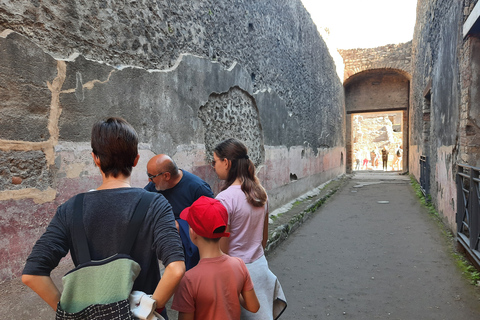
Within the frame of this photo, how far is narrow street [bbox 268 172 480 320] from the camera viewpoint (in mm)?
2727

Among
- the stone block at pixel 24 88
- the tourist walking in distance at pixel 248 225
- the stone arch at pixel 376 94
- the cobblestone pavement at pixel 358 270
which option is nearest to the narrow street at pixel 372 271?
the cobblestone pavement at pixel 358 270

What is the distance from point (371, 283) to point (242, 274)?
2269 millimetres

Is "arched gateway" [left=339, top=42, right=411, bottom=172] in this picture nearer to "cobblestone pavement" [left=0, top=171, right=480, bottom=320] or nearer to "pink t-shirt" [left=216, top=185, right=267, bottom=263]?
"cobblestone pavement" [left=0, top=171, right=480, bottom=320]

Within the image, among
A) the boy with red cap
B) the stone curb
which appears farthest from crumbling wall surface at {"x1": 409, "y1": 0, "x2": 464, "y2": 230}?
the boy with red cap

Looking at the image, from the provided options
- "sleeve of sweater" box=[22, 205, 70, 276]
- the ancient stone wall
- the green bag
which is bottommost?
the green bag

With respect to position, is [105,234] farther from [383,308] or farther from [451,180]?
[451,180]

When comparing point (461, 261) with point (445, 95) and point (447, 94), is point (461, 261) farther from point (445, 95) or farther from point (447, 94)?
point (445, 95)

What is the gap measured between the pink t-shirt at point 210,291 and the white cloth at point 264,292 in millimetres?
248

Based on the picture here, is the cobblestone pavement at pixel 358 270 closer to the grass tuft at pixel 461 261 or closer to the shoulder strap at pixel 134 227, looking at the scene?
the grass tuft at pixel 461 261

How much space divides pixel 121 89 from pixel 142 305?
1833 mm

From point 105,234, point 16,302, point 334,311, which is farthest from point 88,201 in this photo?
point 334,311

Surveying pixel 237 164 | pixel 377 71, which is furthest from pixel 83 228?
pixel 377 71

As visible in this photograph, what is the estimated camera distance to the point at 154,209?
1137 millimetres

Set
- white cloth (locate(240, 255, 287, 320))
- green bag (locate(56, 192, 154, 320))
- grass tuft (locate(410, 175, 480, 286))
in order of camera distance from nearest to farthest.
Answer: green bag (locate(56, 192, 154, 320)) < white cloth (locate(240, 255, 287, 320)) < grass tuft (locate(410, 175, 480, 286))
